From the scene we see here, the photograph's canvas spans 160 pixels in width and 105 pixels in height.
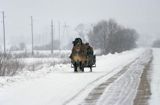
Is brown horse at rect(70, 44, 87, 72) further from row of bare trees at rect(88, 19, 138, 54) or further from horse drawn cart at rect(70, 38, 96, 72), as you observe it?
row of bare trees at rect(88, 19, 138, 54)

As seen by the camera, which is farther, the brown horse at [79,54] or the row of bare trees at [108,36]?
the row of bare trees at [108,36]

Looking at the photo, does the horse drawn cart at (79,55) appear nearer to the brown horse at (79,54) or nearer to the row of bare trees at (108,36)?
the brown horse at (79,54)

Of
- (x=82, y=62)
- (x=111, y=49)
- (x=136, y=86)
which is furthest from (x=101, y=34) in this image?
(x=136, y=86)

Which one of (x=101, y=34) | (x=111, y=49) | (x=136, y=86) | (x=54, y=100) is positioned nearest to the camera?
(x=54, y=100)

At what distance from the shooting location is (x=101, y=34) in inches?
4791

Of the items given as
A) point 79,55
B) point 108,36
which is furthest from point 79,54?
point 108,36

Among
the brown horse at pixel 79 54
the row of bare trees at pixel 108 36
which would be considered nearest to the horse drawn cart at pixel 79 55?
the brown horse at pixel 79 54

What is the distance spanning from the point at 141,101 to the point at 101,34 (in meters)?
107

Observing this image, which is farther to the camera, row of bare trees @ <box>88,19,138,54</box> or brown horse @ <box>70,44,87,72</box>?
row of bare trees @ <box>88,19,138,54</box>

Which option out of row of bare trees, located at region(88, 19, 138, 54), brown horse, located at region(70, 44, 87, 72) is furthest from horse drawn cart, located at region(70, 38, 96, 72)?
row of bare trees, located at region(88, 19, 138, 54)

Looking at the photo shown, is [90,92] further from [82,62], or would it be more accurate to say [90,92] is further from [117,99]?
[82,62]

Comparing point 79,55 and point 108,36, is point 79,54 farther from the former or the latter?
point 108,36

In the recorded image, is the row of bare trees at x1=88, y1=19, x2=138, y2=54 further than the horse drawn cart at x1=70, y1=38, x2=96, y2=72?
Yes

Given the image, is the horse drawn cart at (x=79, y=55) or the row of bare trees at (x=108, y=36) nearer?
the horse drawn cart at (x=79, y=55)
